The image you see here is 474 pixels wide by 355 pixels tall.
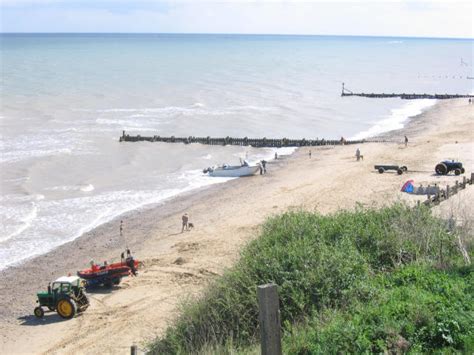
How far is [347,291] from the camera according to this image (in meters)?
11.9

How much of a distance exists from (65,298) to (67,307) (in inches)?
12.2

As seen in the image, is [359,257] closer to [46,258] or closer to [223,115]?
[46,258]

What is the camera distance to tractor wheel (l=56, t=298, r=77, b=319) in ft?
64.8

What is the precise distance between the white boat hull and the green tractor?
2272 cm

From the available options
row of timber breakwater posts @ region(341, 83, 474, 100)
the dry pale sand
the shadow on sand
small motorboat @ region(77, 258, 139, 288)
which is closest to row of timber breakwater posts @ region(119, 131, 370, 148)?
the dry pale sand

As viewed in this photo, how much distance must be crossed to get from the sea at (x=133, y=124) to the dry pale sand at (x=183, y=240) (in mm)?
2127

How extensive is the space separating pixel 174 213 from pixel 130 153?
18122 mm

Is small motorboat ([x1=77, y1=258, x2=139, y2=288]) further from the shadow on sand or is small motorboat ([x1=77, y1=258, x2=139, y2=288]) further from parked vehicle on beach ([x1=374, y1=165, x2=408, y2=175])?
parked vehicle on beach ([x1=374, y1=165, x2=408, y2=175])

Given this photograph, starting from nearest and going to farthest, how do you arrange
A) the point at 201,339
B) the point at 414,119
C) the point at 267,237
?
the point at 201,339 < the point at 267,237 < the point at 414,119

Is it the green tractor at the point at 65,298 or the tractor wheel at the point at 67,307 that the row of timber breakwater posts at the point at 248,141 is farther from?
the tractor wheel at the point at 67,307

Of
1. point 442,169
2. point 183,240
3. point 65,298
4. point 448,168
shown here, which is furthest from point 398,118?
point 65,298

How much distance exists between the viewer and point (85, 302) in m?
20.4

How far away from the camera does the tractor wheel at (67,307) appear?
64.8 feet

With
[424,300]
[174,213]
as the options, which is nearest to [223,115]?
Result: [174,213]
